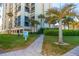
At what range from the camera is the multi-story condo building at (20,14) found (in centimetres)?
780

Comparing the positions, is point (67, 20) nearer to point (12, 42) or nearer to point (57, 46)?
point (57, 46)

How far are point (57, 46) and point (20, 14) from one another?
787 mm

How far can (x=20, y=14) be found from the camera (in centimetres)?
785

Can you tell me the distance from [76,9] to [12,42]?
3.79 feet

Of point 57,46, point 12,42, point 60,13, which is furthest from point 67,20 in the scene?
point 12,42

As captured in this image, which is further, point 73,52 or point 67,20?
point 67,20

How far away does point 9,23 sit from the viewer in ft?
25.6

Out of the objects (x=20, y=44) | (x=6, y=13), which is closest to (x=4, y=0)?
(x=6, y=13)

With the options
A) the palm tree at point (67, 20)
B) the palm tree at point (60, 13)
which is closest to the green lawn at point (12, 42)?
the palm tree at point (60, 13)

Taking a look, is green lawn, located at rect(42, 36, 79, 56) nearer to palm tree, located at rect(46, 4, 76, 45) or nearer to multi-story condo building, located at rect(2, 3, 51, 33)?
palm tree, located at rect(46, 4, 76, 45)

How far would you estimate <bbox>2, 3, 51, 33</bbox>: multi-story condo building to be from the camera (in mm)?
7805

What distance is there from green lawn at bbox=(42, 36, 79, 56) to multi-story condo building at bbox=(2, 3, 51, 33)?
1.21 ft

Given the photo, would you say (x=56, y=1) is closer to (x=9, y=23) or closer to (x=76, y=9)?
(x=76, y=9)

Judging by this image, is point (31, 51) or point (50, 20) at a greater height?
point (50, 20)
